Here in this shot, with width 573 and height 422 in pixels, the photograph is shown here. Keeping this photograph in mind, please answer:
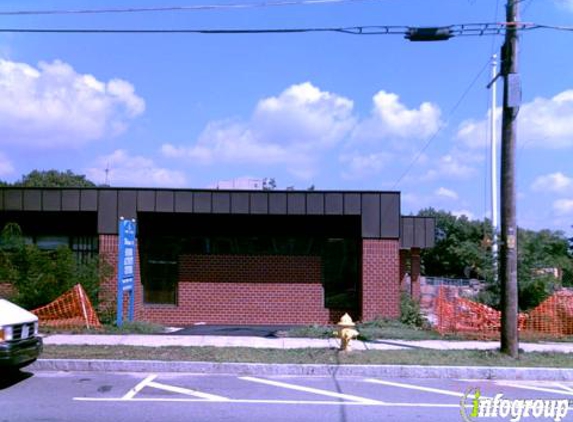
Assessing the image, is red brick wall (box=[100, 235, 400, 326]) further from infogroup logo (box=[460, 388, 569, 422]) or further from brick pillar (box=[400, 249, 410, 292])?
infogroup logo (box=[460, 388, 569, 422])

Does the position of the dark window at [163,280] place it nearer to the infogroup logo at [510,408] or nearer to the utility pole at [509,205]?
the utility pole at [509,205]

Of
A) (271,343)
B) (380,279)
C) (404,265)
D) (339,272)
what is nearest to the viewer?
(271,343)

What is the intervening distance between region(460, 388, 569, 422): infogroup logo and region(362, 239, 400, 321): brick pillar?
8.81m

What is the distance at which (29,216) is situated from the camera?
800 inches

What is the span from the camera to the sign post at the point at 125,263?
1620cm

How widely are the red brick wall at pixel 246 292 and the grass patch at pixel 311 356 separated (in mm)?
7175

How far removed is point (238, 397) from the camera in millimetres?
9133

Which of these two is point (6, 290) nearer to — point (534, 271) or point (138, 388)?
point (138, 388)

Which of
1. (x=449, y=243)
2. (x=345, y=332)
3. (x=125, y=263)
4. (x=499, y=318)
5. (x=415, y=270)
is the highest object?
(x=449, y=243)

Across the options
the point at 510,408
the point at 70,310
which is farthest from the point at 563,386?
the point at 70,310

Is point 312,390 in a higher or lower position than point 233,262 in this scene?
lower

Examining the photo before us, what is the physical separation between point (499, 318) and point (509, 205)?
15.8 feet

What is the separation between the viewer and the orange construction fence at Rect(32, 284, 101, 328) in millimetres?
15852

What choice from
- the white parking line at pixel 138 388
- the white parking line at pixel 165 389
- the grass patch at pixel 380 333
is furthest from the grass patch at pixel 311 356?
the grass patch at pixel 380 333
